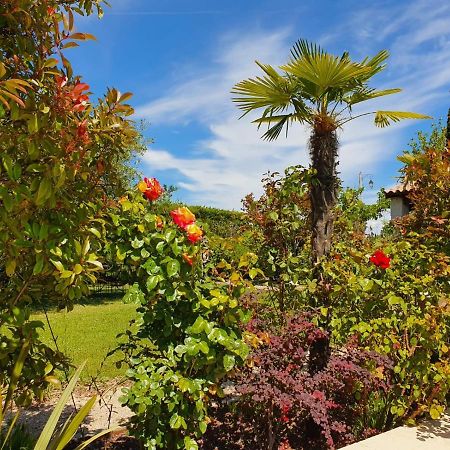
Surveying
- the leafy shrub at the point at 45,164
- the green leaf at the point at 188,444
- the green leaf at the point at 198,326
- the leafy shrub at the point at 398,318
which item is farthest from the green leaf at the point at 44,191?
the leafy shrub at the point at 398,318

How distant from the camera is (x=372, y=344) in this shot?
3.48m

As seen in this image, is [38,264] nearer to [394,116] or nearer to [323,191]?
[323,191]

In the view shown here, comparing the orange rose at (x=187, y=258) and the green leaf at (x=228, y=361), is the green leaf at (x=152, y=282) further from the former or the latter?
the green leaf at (x=228, y=361)

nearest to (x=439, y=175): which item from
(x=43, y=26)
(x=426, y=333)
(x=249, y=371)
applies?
(x=426, y=333)

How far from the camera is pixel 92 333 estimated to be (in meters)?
8.59

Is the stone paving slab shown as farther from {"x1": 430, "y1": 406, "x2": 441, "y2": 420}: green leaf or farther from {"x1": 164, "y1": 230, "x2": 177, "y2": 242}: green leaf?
{"x1": 164, "y1": 230, "x2": 177, "y2": 242}: green leaf

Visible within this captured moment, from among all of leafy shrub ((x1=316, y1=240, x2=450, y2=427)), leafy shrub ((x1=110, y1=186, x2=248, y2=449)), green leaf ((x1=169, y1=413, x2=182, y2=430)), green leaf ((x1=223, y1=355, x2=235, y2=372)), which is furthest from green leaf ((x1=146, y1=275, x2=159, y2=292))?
leafy shrub ((x1=316, y1=240, x2=450, y2=427))

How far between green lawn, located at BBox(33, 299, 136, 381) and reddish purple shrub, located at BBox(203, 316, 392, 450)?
211 cm

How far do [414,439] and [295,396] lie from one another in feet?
3.35

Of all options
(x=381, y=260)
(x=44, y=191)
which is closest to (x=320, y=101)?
(x=381, y=260)

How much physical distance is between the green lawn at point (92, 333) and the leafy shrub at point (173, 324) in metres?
2.32

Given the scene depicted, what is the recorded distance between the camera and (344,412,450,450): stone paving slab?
10.2ft

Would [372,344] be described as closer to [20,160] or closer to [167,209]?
[167,209]

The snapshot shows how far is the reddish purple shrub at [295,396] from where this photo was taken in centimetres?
313
